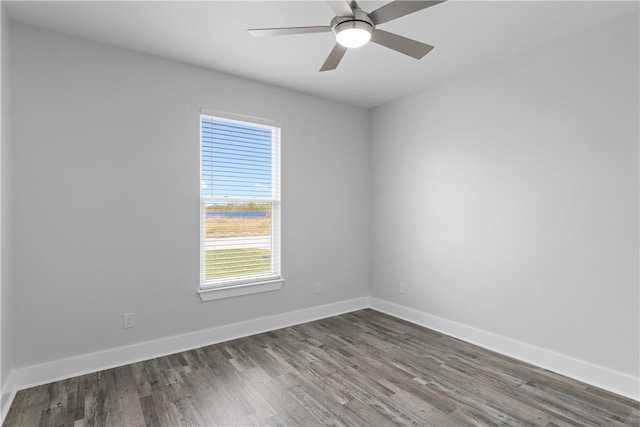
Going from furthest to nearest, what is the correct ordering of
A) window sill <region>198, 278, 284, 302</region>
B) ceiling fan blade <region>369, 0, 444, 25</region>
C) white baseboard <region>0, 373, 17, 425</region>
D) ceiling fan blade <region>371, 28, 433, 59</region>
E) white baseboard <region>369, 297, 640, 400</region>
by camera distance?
1. window sill <region>198, 278, 284, 302</region>
2. white baseboard <region>369, 297, 640, 400</region>
3. white baseboard <region>0, 373, 17, 425</region>
4. ceiling fan blade <region>371, 28, 433, 59</region>
5. ceiling fan blade <region>369, 0, 444, 25</region>

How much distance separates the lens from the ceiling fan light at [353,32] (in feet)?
6.21

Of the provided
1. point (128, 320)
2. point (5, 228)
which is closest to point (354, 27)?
point (5, 228)

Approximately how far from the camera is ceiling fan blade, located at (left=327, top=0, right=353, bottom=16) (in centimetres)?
172

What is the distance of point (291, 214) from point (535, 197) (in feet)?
7.74

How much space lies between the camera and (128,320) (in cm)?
289

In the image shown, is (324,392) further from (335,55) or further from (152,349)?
(335,55)

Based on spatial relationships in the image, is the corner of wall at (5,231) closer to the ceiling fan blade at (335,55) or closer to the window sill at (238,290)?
the window sill at (238,290)

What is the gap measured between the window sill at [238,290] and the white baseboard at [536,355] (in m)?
1.59

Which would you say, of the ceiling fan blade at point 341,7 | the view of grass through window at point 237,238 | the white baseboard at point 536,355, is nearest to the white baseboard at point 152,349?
the view of grass through window at point 237,238

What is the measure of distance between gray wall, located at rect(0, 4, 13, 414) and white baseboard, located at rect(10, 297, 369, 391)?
7.4 inches

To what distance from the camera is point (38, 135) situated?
2.55m

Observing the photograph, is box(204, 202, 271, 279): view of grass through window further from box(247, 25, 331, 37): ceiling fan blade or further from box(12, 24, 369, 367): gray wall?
box(247, 25, 331, 37): ceiling fan blade

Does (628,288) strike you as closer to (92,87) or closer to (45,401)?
(45,401)

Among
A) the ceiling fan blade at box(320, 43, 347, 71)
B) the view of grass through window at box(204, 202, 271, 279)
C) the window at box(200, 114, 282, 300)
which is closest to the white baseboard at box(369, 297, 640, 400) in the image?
the window at box(200, 114, 282, 300)
